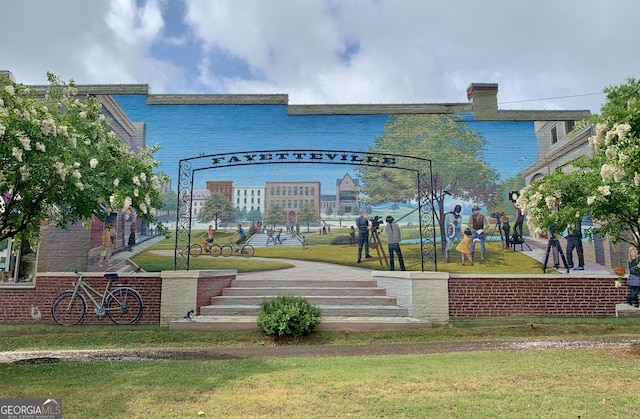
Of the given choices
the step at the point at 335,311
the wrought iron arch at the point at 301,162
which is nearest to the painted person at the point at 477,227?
the wrought iron arch at the point at 301,162

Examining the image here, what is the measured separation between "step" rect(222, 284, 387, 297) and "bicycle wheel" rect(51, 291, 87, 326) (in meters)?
3.61

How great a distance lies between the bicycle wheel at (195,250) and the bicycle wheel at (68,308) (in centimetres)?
308

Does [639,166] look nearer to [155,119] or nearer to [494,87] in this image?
[494,87]

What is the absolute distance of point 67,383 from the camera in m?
6.36

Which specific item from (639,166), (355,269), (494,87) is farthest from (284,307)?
(494,87)

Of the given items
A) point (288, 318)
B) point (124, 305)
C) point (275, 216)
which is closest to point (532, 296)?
point (288, 318)

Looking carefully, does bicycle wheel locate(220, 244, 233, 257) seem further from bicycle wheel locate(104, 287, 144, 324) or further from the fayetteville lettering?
bicycle wheel locate(104, 287, 144, 324)

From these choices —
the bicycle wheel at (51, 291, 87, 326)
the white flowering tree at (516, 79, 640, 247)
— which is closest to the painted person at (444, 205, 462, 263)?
the white flowering tree at (516, 79, 640, 247)

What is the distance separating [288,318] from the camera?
10.2 m

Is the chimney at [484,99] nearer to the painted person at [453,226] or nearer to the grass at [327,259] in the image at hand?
the painted person at [453,226]

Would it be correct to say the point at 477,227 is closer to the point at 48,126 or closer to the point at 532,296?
the point at 532,296

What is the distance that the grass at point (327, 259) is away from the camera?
13.3 meters

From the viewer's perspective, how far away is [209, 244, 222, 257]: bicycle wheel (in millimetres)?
13680

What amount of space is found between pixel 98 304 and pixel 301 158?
7.06 meters
